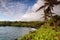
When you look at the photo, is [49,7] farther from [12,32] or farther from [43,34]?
[12,32]

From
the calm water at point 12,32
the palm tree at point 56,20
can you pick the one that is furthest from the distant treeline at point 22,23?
A: the palm tree at point 56,20

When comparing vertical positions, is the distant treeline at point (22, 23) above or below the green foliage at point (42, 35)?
above

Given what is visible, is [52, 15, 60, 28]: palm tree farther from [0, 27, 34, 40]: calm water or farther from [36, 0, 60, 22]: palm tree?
[0, 27, 34, 40]: calm water

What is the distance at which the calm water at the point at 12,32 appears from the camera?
377cm

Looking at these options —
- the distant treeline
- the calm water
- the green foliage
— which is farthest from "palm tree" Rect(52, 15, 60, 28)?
the calm water

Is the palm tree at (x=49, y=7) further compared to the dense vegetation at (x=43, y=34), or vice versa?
the palm tree at (x=49, y=7)

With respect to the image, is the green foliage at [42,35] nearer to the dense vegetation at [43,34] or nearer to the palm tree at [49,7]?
the dense vegetation at [43,34]

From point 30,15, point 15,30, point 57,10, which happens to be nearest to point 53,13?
point 57,10

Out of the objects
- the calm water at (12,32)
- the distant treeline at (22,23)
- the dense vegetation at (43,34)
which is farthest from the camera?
the distant treeline at (22,23)

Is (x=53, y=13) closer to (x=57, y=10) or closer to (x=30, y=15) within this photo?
(x=57, y=10)

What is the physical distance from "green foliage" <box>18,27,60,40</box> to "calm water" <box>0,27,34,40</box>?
8 cm

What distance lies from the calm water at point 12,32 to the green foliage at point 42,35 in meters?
0.08

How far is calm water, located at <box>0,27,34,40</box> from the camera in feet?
12.4

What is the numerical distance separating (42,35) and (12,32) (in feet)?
1.63
